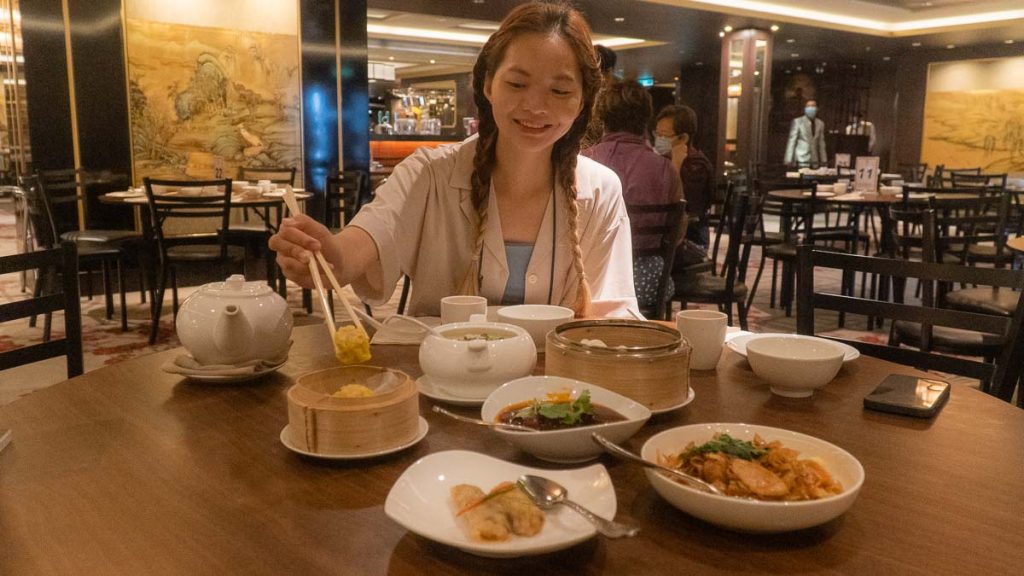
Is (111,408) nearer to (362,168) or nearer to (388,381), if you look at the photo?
(388,381)

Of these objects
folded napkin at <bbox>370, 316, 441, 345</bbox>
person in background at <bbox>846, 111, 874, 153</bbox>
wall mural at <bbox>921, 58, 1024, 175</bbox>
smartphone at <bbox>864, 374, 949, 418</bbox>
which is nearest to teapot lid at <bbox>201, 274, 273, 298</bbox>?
folded napkin at <bbox>370, 316, 441, 345</bbox>

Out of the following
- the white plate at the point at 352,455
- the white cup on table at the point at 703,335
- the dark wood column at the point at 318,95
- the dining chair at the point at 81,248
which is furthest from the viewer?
the dark wood column at the point at 318,95

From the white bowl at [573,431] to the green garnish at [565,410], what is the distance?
3 cm

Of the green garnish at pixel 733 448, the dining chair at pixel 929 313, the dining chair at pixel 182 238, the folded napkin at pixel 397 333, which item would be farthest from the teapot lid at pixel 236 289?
the dining chair at pixel 182 238

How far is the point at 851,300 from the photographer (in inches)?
70.1

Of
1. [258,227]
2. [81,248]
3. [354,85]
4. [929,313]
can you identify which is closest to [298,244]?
[929,313]

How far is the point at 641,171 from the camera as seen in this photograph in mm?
3803

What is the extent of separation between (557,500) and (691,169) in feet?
15.8

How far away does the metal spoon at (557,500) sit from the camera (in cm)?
69

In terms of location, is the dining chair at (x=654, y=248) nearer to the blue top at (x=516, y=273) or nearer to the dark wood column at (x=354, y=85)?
the blue top at (x=516, y=273)

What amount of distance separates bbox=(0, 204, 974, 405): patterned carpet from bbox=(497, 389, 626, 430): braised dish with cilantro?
298 cm

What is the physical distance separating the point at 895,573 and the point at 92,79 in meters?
6.61

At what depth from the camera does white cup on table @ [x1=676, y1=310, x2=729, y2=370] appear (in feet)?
4.29

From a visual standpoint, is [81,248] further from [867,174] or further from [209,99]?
[867,174]
